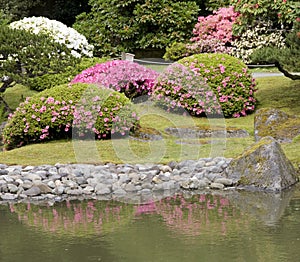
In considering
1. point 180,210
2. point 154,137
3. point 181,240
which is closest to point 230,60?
point 154,137

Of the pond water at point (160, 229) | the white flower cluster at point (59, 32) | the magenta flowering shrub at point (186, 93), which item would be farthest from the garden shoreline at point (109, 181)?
the white flower cluster at point (59, 32)

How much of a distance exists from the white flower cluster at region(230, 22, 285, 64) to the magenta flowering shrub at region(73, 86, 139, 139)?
7.41 m

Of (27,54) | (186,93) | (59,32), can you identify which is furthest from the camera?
(59,32)

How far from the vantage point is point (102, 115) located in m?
12.4

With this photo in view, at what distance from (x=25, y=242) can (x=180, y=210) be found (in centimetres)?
202

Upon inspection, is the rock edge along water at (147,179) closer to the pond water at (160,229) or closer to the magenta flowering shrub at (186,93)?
the pond water at (160,229)

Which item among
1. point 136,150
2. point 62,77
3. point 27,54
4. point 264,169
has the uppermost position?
point 27,54

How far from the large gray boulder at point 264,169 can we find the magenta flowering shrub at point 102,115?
9.55ft

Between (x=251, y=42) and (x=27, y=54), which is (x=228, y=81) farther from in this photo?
(x=251, y=42)

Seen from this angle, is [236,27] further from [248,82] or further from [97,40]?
[97,40]

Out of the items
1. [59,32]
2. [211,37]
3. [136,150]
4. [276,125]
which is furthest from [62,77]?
[276,125]

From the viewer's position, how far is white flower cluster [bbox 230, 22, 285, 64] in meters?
19.2

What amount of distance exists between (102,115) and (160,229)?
448 centimetres

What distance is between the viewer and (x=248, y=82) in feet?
49.8
